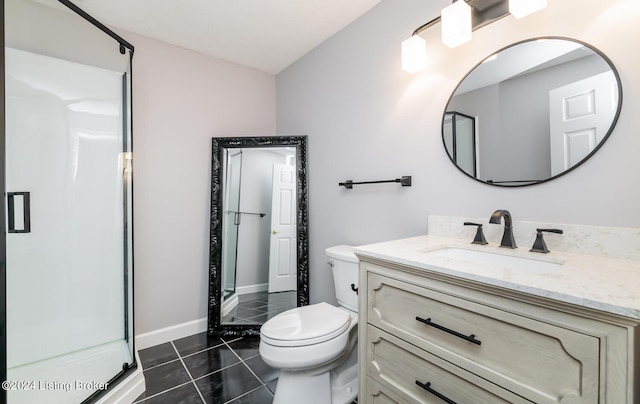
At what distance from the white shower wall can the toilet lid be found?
3.57 ft

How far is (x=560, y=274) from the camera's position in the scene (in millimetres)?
811

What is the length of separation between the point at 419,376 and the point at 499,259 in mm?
570

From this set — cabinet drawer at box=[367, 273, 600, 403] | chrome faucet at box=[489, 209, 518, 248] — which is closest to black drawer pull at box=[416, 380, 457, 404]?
cabinet drawer at box=[367, 273, 600, 403]

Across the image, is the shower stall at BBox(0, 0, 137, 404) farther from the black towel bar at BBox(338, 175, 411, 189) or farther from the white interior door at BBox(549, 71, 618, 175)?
the white interior door at BBox(549, 71, 618, 175)

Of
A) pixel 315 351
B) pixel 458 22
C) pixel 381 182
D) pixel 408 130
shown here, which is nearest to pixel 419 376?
pixel 315 351

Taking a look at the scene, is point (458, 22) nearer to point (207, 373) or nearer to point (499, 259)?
point (499, 259)

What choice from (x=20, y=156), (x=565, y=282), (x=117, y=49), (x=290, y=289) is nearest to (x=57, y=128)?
(x=20, y=156)

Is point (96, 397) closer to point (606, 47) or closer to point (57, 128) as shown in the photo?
point (57, 128)

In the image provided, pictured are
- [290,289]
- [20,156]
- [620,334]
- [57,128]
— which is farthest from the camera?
[290,289]

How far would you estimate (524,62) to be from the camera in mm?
1243

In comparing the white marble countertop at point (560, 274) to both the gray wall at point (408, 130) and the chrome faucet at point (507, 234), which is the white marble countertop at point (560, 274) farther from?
the gray wall at point (408, 130)

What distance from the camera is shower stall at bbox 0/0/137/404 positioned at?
1600mm

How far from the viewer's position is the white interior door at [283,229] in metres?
2.42

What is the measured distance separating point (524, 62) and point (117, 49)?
241 cm
